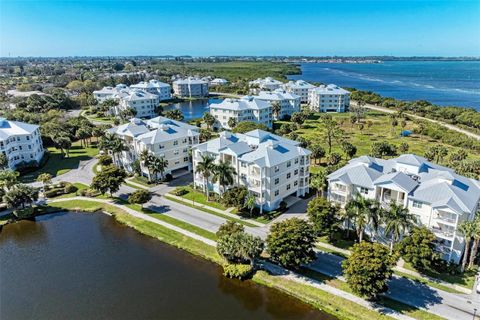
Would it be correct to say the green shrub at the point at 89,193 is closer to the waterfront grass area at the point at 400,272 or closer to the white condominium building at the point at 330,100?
the waterfront grass area at the point at 400,272

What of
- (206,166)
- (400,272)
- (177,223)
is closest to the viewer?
(400,272)

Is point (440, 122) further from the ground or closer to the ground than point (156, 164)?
closer to the ground

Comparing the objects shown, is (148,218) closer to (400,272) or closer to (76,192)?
(76,192)

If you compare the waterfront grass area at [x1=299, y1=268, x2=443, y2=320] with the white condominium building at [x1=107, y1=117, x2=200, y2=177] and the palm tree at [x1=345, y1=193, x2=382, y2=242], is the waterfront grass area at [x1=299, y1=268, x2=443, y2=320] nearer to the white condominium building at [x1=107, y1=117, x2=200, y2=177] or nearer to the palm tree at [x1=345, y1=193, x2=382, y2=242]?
the palm tree at [x1=345, y1=193, x2=382, y2=242]

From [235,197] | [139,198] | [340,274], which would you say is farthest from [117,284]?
[340,274]

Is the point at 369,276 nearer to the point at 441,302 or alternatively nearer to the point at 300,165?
the point at 441,302

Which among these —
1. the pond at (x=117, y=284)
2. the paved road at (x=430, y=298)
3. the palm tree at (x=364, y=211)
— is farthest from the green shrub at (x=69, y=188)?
the palm tree at (x=364, y=211)

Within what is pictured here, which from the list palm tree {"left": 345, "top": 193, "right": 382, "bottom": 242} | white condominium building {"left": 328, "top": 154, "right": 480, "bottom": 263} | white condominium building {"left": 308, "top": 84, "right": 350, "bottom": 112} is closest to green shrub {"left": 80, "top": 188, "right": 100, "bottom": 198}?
white condominium building {"left": 328, "top": 154, "right": 480, "bottom": 263}
